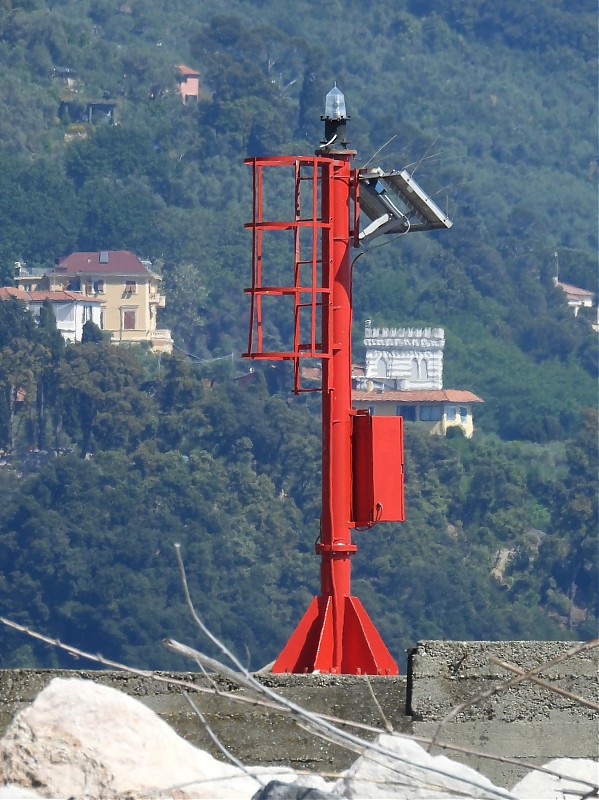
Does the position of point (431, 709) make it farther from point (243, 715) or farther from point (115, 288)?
point (115, 288)

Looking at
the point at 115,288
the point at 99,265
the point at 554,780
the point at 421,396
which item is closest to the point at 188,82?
the point at 99,265

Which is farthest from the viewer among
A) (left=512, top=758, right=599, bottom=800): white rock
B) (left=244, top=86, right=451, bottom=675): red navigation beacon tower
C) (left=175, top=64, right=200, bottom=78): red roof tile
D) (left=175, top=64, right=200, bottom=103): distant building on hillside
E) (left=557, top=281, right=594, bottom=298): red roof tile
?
(left=175, top=64, right=200, bottom=78): red roof tile

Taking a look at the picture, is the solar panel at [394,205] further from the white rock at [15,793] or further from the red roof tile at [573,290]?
the red roof tile at [573,290]

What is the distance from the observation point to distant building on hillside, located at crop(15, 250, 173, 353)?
15962cm

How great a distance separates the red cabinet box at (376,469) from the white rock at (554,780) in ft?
12.7

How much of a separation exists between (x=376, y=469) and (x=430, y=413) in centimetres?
13892

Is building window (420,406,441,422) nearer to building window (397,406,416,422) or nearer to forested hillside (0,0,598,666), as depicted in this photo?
building window (397,406,416,422)

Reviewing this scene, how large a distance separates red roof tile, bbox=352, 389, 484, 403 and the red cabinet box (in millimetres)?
134397

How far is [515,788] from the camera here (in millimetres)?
7664

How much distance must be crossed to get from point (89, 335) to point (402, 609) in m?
39.0

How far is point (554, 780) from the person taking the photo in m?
7.61

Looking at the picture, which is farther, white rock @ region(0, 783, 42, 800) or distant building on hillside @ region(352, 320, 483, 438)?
distant building on hillside @ region(352, 320, 483, 438)

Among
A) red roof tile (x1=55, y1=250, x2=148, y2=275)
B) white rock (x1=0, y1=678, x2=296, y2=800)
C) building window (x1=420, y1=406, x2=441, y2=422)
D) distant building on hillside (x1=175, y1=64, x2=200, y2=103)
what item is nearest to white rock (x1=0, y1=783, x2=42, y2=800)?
white rock (x1=0, y1=678, x2=296, y2=800)

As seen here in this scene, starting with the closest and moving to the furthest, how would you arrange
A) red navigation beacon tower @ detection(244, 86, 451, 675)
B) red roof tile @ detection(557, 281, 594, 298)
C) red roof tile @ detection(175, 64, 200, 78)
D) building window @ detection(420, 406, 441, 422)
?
red navigation beacon tower @ detection(244, 86, 451, 675) → building window @ detection(420, 406, 441, 422) → red roof tile @ detection(557, 281, 594, 298) → red roof tile @ detection(175, 64, 200, 78)
